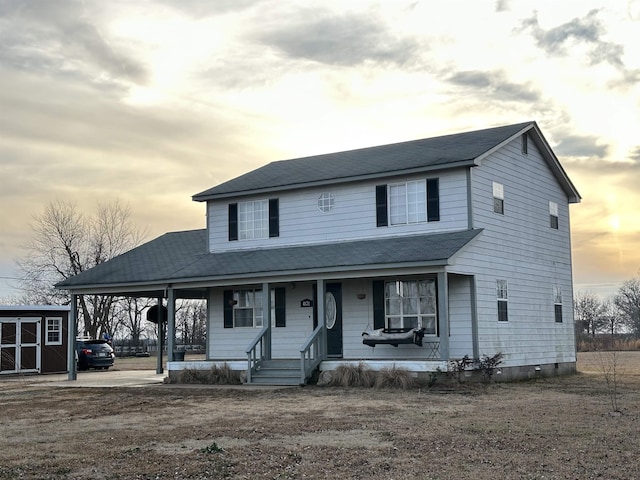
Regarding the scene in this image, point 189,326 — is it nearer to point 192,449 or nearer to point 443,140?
point 443,140

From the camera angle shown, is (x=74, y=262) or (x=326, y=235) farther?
(x=74, y=262)

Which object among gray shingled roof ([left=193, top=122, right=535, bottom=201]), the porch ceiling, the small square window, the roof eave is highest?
gray shingled roof ([left=193, top=122, right=535, bottom=201])

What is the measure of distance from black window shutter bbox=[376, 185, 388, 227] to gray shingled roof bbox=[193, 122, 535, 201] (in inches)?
21.2

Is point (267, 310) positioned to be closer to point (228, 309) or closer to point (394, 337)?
point (228, 309)

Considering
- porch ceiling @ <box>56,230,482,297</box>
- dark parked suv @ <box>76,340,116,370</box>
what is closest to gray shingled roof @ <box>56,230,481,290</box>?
porch ceiling @ <box>56,230,482,297</box>

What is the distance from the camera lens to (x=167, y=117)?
72.1 feet

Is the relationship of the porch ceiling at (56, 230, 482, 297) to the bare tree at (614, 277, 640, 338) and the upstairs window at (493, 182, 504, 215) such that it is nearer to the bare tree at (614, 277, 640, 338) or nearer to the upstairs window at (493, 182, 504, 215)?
the upstairs window at (493, 182, 504, 215)

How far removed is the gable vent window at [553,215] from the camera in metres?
25.3

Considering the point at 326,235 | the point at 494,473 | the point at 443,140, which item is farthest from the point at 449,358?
A: the point at 494,473

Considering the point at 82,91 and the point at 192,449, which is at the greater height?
the point at 82,91

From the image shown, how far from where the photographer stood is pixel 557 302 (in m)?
25.2

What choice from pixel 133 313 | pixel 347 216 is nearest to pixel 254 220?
pixel 347 216

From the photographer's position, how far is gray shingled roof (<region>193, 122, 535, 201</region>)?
21547 mm

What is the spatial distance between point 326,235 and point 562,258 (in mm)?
8020
